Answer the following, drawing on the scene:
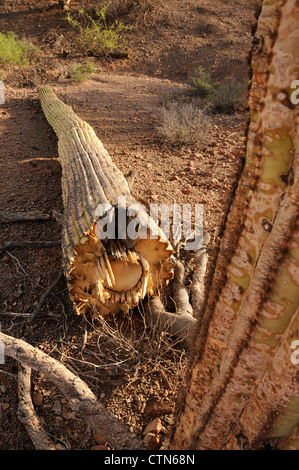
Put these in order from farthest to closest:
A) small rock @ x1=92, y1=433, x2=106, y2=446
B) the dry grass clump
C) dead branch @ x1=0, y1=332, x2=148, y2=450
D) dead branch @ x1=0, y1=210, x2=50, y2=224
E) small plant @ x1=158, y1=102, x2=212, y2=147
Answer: small plant @ x1=158, y1=102, x2=212, y2=147
dead branch @ x1=0, y1=210, x2=50, y2=224
the dry grass clump
small rock @ x1=92, y1=433, x2=106, y2=446
dead branch @ x1=0, y1=332, x2=148, y2=450

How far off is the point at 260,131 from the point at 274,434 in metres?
1.00

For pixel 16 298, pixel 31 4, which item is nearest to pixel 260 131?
pixel 16 298

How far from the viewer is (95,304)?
8.66 feet

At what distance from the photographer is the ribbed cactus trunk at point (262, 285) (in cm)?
92

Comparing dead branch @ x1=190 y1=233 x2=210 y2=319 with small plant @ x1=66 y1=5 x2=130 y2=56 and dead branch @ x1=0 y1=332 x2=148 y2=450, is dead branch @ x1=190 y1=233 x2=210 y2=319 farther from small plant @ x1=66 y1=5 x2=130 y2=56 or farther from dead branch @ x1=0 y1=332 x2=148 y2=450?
small plant @ x1=66 y1=5 x2=130 y2=56

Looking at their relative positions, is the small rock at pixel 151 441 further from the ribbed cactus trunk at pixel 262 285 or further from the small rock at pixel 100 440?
the ribbed cactus trunk at pixel 262 285

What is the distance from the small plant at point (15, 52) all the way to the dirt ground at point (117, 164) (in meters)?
0.18

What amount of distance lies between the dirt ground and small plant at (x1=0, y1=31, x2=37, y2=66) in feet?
0.58

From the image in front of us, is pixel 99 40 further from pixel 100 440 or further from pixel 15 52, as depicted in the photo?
pixel 100 440

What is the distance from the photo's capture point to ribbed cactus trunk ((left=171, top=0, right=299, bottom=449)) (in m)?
0.92

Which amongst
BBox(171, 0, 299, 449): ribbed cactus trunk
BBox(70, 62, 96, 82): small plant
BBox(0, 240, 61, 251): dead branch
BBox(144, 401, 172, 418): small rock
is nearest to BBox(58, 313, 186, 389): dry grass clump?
BBox(144, 401, 172, 418): small rock

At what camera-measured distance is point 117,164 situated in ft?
16.2

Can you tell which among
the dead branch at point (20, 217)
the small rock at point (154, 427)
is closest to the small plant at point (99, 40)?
the dead branch at point (20, 217)
